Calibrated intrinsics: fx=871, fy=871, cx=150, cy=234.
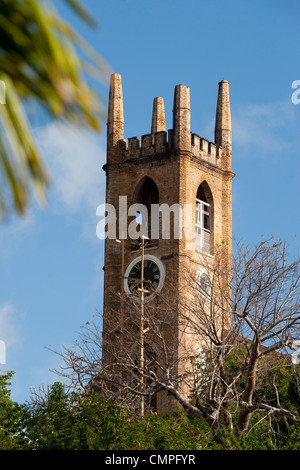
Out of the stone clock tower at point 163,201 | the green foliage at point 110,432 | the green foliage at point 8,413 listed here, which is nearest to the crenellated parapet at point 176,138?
the stone clock tower at point 163,201

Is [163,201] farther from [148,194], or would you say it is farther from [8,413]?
[8,413]

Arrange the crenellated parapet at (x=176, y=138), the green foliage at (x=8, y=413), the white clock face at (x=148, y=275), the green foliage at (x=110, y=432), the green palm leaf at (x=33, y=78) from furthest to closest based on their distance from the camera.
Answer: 1. the crenellated parapet at (x=176, y=138)
2. the white clock face at (x=148, y=275)
3. the green foliage at (x=8, y=413)
4. the green foliage at (x=110, y=432)
5. the green palm leaf at (x=33, y=78)

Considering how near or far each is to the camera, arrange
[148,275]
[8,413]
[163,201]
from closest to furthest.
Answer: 1. [8,413]
2. [148,275]
3. [163,201]

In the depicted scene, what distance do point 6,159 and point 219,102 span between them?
46.8 metres

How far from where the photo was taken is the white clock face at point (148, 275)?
42344mm

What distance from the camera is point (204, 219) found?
46.0 m

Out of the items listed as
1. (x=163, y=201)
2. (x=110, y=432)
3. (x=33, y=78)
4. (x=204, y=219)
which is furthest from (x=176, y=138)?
(x=33, y=78)

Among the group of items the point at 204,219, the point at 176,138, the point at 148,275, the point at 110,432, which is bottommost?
the point at 110,432

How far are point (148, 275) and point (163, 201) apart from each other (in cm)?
384

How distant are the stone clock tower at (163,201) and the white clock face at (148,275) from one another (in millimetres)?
49

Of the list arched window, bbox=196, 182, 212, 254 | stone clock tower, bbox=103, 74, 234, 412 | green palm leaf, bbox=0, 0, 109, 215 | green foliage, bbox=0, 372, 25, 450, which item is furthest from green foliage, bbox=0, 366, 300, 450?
arched window, bbox=196, 182, 212, 254

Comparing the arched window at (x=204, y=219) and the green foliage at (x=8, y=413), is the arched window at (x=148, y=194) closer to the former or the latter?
the arched window at (x=204, y=219)

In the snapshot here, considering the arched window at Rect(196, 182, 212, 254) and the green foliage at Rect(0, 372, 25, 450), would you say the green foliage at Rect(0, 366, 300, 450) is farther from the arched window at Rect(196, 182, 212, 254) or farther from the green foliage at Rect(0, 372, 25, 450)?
the arched window at Rect(196, 182, 212, 254)

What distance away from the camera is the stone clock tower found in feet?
140
